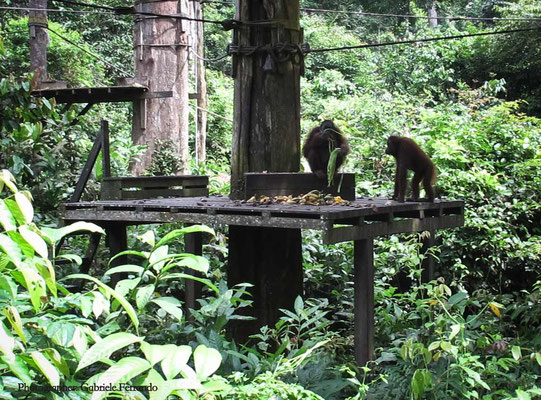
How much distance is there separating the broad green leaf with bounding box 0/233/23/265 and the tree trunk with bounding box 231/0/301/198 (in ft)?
11.1

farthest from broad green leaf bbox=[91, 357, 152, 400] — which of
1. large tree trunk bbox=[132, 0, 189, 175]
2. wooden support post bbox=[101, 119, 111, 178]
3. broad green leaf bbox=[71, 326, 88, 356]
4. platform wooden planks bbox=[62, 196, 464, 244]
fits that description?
large tree trunk bbox=[132, 0, 189, 175]

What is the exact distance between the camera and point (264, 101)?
4.96 m

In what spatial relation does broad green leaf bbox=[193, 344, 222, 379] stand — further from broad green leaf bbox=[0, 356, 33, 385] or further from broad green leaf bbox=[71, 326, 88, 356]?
broad green leaf bbox=[0, 356, 33, 385]

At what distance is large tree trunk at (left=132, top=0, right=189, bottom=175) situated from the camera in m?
8.79

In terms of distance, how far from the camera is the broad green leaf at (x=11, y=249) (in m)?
1.62

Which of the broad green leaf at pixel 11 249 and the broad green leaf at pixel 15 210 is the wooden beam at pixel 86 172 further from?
the broad green leaf at pixel 11 249

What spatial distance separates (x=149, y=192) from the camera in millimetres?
5871

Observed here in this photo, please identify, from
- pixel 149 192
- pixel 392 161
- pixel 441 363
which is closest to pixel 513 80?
pixel 392 161

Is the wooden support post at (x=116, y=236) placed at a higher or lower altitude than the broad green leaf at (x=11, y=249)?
lower

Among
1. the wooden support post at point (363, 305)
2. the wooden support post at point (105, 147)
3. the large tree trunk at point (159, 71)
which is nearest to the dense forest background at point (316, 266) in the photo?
the wooden support post at point (363, 305)

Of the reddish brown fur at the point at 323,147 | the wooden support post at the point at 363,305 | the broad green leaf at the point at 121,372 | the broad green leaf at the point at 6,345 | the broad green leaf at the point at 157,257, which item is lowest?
the wooden support post at the point at 363,305

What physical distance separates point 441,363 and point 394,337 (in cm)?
142

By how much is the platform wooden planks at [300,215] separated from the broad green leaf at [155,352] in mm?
2137

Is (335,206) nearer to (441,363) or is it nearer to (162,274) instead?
(441,363)
